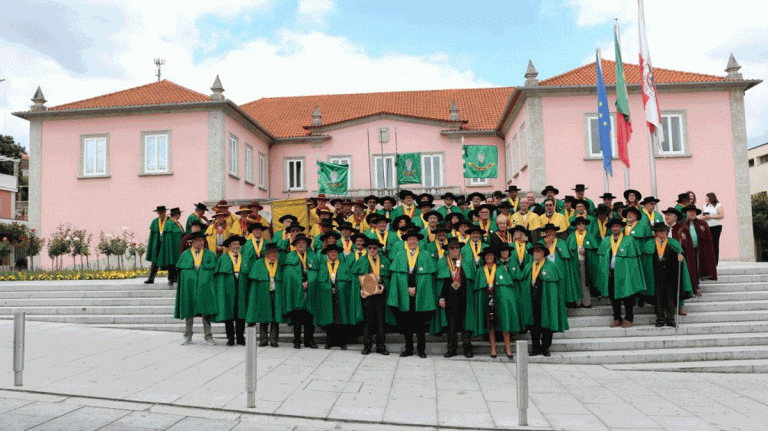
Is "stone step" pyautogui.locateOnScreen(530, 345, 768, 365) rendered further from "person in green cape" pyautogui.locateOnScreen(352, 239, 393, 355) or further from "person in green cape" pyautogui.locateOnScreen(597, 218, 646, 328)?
"person in green cape" pyautogui.locateOnScreen(352, 239, 393, 355)

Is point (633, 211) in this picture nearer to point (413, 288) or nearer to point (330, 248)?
point (413, 288)

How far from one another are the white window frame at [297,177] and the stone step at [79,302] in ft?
55.2

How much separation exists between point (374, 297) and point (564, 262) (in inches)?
137

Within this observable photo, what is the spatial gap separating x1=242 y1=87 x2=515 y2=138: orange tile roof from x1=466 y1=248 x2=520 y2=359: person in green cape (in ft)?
67.1

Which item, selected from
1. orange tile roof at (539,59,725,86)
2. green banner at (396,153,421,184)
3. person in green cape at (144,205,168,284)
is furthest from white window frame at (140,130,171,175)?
orange tile roof at (539,59,725,86)

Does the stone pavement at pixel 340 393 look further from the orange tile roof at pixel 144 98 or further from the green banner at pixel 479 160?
the orange tile roof at pixel 144 98

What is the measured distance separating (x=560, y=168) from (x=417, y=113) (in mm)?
11126

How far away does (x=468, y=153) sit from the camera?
909 inches

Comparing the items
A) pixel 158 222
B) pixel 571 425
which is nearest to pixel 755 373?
pixel 571 425

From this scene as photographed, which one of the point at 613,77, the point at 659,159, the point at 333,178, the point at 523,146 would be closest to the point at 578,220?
the point at 523,146

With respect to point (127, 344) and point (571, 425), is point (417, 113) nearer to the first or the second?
point (127, 344)

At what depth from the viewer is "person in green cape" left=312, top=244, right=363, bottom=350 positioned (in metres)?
9.96

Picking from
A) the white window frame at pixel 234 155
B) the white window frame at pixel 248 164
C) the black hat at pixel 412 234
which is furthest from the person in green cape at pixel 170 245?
the white window frame at pixel 248 164

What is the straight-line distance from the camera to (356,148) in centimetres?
2969
